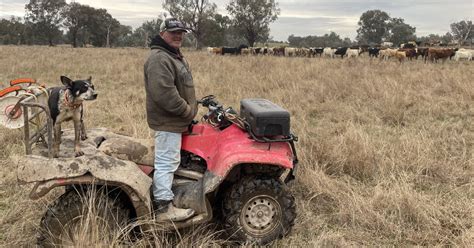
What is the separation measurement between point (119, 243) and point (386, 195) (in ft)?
8.96

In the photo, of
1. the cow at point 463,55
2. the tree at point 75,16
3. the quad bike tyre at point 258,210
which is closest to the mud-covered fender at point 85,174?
the quad bike tyre at point 258,210

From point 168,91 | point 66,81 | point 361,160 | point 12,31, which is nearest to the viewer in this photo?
point 168,91

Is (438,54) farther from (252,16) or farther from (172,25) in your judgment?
(252,16)

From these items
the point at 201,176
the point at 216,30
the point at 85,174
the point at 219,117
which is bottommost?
the point at 201,176

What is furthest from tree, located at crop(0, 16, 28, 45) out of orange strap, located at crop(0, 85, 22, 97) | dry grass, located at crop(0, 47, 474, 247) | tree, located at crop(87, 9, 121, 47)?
orange strap, located at crop(0, 85, 22, 97)

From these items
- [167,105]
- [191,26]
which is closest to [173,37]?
[167,105]

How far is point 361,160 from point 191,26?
53045 mm

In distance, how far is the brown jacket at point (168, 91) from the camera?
322 cm

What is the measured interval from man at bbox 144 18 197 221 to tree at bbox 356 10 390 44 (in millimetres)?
80372

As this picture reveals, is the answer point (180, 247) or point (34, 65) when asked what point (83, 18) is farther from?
point (180, 247)

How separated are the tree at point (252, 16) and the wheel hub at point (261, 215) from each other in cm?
5553

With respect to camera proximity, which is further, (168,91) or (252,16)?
(252,16)

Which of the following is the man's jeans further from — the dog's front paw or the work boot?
the dog's front paw

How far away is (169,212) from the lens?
3.40 m
